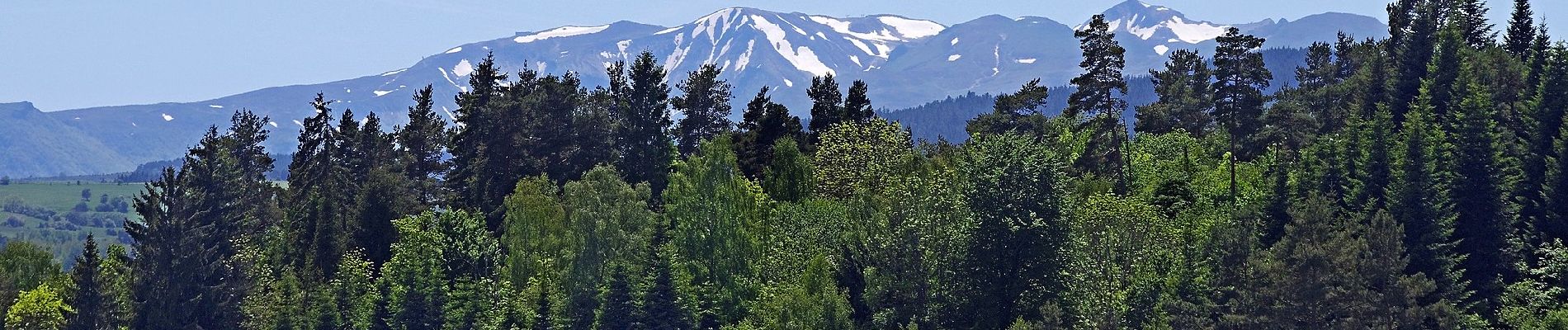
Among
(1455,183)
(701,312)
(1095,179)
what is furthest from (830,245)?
(1455,183)

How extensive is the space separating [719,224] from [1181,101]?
3926cm

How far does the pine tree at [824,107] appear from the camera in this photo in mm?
Result: 104812

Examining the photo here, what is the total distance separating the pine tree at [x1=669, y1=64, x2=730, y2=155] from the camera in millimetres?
111062

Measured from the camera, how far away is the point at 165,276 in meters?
94.2

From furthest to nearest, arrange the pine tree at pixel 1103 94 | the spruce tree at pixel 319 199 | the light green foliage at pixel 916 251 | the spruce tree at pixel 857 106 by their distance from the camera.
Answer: the spruce tree at pixel 857 106
the spruce tree at pixel 319 199
the pine tree at pixel 1103 94
the light green foliage at pixel 916 251

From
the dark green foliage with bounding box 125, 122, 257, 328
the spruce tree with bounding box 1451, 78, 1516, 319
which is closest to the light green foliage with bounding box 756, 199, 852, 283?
the spruce tree with bounding box 1451, 78, 1516, 319

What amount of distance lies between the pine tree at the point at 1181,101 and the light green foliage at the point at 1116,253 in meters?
26.4

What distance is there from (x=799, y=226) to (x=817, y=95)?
33343mm

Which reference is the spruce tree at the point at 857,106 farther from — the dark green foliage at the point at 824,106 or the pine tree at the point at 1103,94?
the pine tree at the point at 1103,94

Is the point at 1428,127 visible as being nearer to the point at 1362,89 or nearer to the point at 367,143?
the point at 1362,89

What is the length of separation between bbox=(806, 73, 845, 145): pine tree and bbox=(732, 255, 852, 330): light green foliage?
111ft

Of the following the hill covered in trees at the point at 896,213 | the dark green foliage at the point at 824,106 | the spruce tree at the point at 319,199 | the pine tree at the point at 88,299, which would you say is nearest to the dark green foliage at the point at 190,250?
the hill covered in trees at the point at 896,213

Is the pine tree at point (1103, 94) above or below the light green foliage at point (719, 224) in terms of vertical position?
above

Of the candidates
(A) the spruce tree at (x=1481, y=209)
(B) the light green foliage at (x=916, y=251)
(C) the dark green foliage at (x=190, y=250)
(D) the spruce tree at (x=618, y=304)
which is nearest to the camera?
(A) the spruce tree at (x=1481, y=209)
